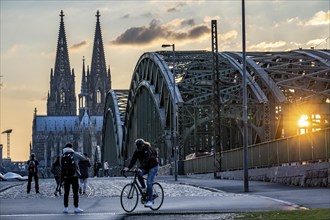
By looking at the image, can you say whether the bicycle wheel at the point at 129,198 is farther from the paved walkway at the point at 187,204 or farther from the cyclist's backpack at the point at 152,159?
the cyclist's backpack at the point at 152,159

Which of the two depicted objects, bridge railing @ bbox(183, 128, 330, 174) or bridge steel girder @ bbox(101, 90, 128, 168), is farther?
bridge steel girder @ bbox(101, 90, 128, 168)

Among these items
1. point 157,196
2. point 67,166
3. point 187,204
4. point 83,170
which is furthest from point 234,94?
point 157,196

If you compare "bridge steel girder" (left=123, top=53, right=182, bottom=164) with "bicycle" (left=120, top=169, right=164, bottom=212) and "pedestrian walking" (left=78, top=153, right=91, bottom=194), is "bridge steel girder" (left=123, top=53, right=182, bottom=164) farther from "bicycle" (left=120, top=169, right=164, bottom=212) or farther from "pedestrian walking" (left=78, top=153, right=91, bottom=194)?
"bicycle" (left=120, top=169, right=164, bottom=212)

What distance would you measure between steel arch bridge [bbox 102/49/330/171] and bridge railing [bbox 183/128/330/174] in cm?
1554

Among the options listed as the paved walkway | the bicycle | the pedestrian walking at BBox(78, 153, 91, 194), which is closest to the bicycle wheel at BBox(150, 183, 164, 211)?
the bicycle

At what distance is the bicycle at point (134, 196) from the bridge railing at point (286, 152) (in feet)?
37.8

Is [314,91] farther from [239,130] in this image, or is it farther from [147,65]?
[147,65]

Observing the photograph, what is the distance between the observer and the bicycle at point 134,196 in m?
24.6


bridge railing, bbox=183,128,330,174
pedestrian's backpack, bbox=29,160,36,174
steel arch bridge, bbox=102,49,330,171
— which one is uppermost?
steel arch bridge, bbox=102,49,330,171

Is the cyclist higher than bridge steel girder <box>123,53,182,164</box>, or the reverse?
bridge steel girder <box>123,53,182,164</box>

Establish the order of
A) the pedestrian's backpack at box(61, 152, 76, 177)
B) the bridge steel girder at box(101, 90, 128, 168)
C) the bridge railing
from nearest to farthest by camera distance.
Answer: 1. the pedestrian's backpack at box(61, 152, 76, 177)
2. the bridge railing
3. the bridge steel girder at box(101, 90, 128, 168)

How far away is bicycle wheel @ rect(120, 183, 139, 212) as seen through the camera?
966 inches

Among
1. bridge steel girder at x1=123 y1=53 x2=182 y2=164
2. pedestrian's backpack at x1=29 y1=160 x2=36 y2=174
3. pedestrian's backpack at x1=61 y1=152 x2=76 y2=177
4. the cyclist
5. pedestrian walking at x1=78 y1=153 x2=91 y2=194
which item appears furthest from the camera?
bridge steel girder at x1=123 y1=53 x2=182 y2=164

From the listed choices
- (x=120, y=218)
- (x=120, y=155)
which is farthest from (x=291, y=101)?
(x=120, y=218)
